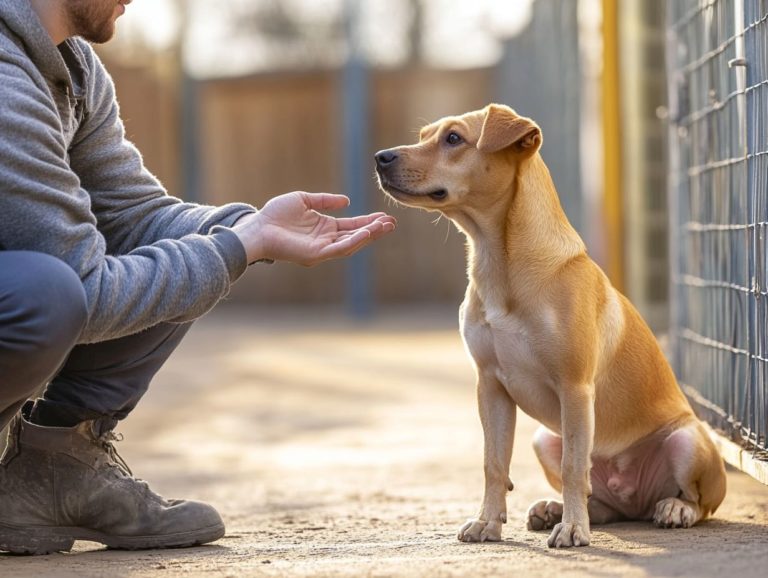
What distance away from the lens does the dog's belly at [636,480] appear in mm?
3004

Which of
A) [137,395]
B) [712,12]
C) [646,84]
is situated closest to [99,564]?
[137,395]

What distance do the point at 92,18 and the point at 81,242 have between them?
1.78ft

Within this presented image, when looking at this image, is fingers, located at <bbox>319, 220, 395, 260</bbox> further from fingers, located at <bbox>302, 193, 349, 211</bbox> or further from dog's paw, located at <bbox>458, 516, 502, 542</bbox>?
dog's paw, located at <bbox>458, 516, 502, 542</bbox>

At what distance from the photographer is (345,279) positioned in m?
12.5

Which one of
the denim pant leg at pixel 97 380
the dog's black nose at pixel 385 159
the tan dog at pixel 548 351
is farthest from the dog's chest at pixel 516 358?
the denim pant leg at pixel 97 380

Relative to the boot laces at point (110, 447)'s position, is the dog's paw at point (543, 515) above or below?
below

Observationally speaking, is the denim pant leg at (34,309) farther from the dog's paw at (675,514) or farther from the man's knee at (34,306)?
the dog's paw at (675,514)

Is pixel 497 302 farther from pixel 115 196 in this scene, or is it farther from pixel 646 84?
pixel 646 84

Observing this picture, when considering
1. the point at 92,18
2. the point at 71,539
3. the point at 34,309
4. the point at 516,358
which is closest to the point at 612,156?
the point at 516,358

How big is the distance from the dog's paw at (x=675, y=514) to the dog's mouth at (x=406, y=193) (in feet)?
2.99

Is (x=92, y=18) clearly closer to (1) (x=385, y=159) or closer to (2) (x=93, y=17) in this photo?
(2) (x=93, y=17)

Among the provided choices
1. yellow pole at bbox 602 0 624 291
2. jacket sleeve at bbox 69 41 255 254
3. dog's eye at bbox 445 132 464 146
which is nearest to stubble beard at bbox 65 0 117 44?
jacket sleeve at bbox 69 41 255 254

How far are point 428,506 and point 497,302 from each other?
2.74 feet

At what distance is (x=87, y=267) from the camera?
239 centimetres
